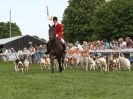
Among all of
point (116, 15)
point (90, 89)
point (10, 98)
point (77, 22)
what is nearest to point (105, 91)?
point (90, 89)

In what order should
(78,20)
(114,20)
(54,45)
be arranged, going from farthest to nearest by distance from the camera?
(78,20), (114,20), (54,45)

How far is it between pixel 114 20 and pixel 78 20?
16472 mm

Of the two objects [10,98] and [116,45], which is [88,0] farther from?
[10,98]

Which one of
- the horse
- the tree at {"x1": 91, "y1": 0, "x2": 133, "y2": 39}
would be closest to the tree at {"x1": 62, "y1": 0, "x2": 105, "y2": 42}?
the tree at {"x1": 91, "y1": 0, "x2": 133, "y2": 39}

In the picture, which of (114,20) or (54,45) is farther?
(114,20)

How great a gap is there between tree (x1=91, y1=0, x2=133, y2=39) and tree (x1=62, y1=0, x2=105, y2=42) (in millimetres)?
8000

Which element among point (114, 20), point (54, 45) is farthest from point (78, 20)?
point (54, 45)

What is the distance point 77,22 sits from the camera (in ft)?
268

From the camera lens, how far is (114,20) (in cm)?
6581

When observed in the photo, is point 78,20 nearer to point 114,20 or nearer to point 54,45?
point 114,20

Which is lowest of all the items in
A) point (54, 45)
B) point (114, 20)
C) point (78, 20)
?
point (54, 45)

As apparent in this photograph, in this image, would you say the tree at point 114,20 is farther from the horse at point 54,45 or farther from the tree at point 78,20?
the horse at point 54,45

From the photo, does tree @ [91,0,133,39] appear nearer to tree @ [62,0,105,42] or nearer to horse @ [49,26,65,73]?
tree @ [62,0,105,42]

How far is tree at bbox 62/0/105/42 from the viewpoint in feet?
260
